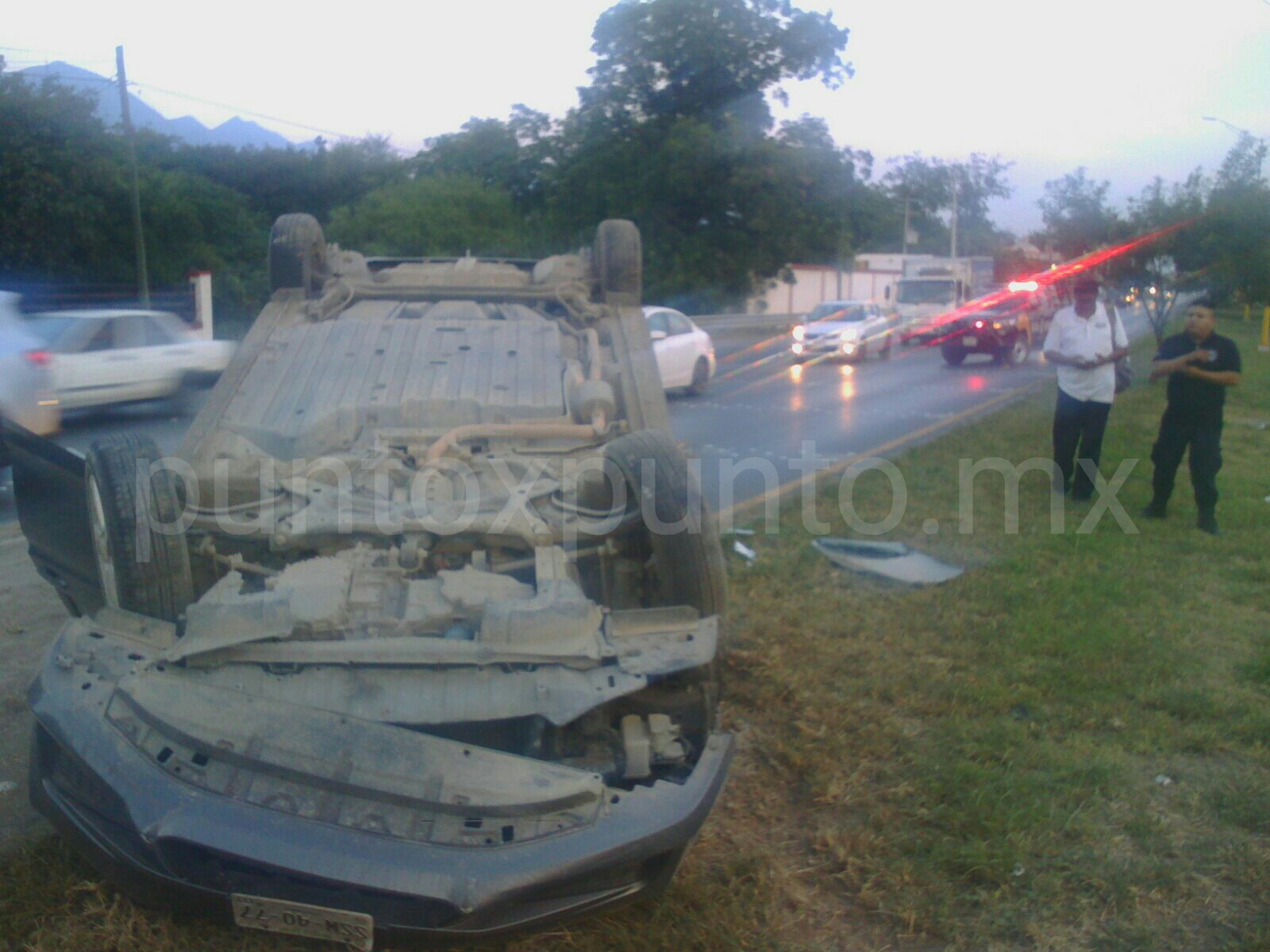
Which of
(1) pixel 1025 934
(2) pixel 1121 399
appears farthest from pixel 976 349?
(1) pixel 1025 934

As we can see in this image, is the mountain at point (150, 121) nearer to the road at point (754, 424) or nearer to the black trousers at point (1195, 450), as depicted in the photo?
the road at point (754, 424)

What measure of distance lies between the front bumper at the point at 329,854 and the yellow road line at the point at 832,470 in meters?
5.39

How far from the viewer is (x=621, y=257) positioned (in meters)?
6.54

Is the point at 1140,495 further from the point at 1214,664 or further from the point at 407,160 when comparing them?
the point at 407,160

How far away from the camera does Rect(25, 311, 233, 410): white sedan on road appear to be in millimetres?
13453

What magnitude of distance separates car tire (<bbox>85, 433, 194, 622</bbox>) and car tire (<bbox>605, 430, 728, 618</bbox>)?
5.23 feet

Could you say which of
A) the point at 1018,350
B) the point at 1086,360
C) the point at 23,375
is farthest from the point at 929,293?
the point at 23,375

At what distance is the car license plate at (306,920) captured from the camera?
279 cm

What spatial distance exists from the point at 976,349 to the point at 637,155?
17878 millimetres

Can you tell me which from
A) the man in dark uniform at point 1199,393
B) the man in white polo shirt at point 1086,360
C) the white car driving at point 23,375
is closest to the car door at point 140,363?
the white car driving at point 23,375

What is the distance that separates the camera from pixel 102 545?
414cm

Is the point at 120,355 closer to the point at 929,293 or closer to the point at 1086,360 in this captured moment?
the point at 1086,360

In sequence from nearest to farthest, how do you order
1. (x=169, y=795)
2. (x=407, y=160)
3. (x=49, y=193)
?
(x=169, y=795)
(x=49, y=193)
(x=407, y=160)

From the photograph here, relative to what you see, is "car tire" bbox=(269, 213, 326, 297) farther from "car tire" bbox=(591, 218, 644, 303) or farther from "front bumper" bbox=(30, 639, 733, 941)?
"front bumper" bbox=(30, 639, 733, 941)
